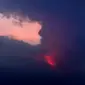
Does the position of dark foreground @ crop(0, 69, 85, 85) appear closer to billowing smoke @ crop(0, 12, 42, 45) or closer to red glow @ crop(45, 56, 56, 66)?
red glow @ crop(45, 56, 56, 66)

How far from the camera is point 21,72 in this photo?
2055mm

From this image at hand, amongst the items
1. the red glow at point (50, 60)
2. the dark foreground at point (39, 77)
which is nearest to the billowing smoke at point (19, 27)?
the red glow at point (50, 60)

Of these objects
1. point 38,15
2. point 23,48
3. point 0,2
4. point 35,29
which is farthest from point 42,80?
point 0,2

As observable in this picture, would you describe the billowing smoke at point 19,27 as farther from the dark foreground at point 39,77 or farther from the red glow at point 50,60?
the dark foreground at point 39,77

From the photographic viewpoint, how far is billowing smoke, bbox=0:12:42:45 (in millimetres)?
2037

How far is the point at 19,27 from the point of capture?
6.71 feet

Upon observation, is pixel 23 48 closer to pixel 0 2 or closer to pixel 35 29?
pixel 35 29

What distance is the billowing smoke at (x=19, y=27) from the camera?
6.68 feet

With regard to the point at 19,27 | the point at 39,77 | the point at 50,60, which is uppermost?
the point at 19,27

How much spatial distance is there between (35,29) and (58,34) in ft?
0.80

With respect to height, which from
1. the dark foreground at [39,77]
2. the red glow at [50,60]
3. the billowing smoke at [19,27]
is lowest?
the dark foreground at [39,77]

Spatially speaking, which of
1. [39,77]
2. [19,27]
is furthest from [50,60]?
[19,27]

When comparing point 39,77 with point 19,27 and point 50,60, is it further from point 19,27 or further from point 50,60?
point 19,27

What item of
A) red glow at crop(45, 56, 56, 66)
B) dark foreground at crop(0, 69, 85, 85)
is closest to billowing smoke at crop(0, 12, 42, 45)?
red glow at crop(45, 56, 56, 66)
